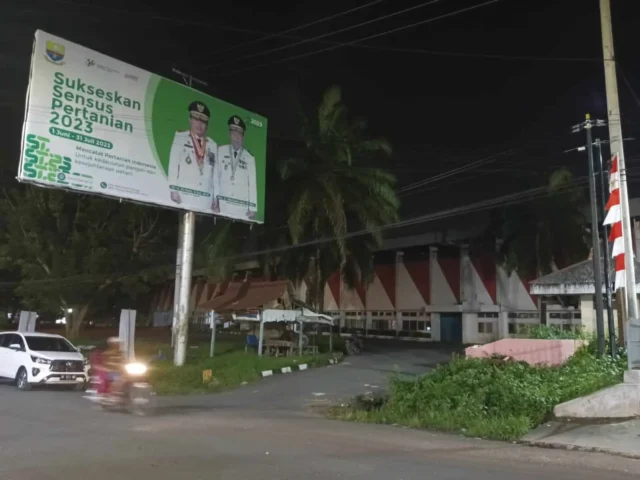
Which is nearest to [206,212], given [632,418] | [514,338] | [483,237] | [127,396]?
[127,396]

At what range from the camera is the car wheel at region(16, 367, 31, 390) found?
56.3ft

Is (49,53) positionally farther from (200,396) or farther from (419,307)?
(419,307)

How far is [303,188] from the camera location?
93.8 ft

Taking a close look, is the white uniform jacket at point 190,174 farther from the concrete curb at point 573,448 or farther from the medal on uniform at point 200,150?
the concrete curb at point 573,448

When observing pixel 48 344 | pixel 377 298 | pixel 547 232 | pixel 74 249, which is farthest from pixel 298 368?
pixel 377 298

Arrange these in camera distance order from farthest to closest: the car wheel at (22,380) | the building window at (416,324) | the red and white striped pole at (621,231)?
the building window at (416,324), the car wheel at (22,380), the red and white striped pole at (621,231)

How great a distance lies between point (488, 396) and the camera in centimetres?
1305

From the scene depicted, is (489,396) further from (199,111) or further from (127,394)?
(199,111)

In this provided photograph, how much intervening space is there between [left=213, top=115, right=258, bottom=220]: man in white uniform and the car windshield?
7.14 m

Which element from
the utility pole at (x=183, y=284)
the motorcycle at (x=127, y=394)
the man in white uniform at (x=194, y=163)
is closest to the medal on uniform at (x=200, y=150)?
the man in white uniform at (x=194, y=163)

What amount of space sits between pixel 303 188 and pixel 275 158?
2.11 metres

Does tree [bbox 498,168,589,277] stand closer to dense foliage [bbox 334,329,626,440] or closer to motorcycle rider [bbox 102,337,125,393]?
dense foliage [bbox 334,329,626,440]

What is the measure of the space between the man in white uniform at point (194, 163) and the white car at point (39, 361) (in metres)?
6.29

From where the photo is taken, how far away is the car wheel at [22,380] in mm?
17172
